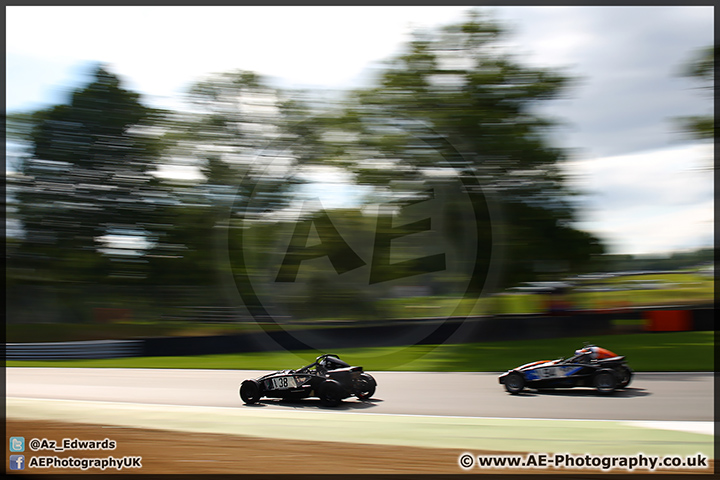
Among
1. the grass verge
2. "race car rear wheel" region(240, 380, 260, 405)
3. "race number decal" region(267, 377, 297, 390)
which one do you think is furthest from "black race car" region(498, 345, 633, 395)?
"race car rear wheel" region(240, 380, 260, 405)

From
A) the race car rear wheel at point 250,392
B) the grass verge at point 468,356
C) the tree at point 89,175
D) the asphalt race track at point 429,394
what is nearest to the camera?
the asphalt race track at point 429,394

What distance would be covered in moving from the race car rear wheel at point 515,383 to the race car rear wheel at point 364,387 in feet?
7.70

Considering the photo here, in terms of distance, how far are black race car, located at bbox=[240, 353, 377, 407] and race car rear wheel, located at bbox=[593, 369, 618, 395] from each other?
3.67 metres

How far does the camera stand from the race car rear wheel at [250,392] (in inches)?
315

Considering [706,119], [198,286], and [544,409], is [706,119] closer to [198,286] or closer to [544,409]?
[544,409]

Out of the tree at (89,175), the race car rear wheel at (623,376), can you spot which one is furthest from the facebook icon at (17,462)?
the tree at (89,175)

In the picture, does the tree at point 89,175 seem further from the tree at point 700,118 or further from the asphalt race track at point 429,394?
the tree at point 700,118

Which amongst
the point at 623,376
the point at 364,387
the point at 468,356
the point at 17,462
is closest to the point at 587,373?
the point at 623,376

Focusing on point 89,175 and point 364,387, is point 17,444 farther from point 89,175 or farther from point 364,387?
point 89,175

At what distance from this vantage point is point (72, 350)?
14703 millimetres

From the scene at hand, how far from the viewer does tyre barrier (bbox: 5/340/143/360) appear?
14.6 meters

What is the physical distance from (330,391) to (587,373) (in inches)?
164

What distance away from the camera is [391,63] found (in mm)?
14750

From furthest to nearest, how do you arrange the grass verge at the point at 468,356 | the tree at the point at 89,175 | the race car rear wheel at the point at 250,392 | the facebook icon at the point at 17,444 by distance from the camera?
1. the tree at the point at 89,175
2. the grass verge at the point at 468,356
3. the race car rear wheel at the point at 250,392
4. the facebook icon at the point at 17,444
